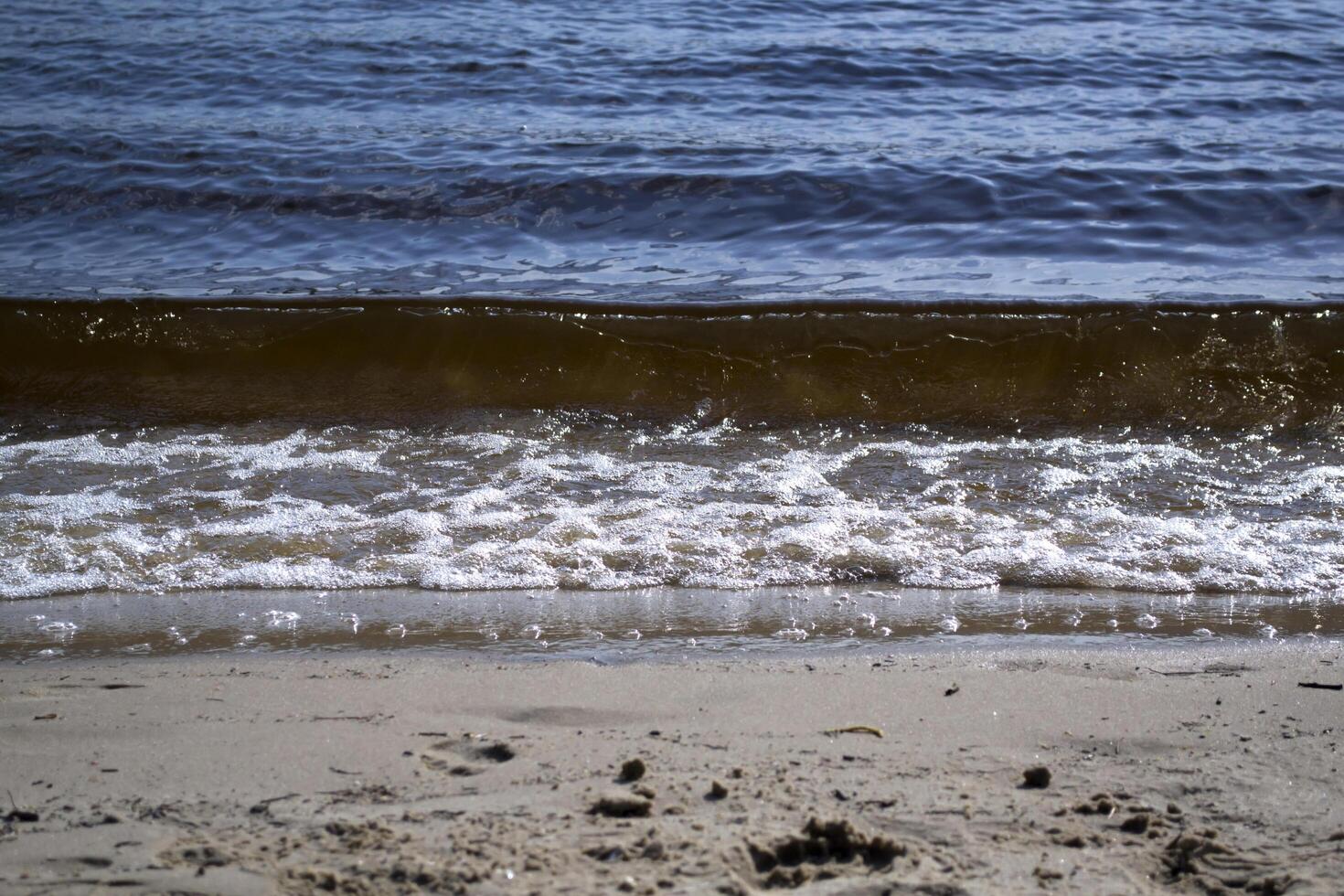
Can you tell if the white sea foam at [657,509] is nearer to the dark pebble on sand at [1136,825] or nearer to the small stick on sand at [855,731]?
the small stick on sand at [855,731]

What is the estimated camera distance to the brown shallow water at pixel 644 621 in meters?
2.67

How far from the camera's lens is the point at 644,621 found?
283 centimetres

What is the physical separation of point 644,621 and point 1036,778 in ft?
3.71

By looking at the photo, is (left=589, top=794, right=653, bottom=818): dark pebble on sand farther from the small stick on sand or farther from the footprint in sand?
the small stick on sand

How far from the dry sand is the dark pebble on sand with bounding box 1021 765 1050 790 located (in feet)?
0.04

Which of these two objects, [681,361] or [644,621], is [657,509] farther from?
[681,361]

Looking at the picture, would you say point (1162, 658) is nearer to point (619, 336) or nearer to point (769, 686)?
point (769, 686)

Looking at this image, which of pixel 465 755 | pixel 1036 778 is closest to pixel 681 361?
pixel 465 755

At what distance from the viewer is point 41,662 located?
2.56 meters

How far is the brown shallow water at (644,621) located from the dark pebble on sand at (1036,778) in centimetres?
72

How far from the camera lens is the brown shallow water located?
8.76 feet

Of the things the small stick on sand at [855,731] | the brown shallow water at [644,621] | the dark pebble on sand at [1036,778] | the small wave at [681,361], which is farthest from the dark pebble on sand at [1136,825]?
the small wave at [681,361]

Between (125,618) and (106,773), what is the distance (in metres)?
0.95

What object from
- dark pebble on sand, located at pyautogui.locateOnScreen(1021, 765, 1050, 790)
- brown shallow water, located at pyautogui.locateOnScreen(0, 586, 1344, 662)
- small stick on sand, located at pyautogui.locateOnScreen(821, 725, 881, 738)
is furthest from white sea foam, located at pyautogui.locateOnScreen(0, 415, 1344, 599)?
dark pebble on sand, located at pyautogui.locateOnScreen(1021, 765, 1050, 790)
